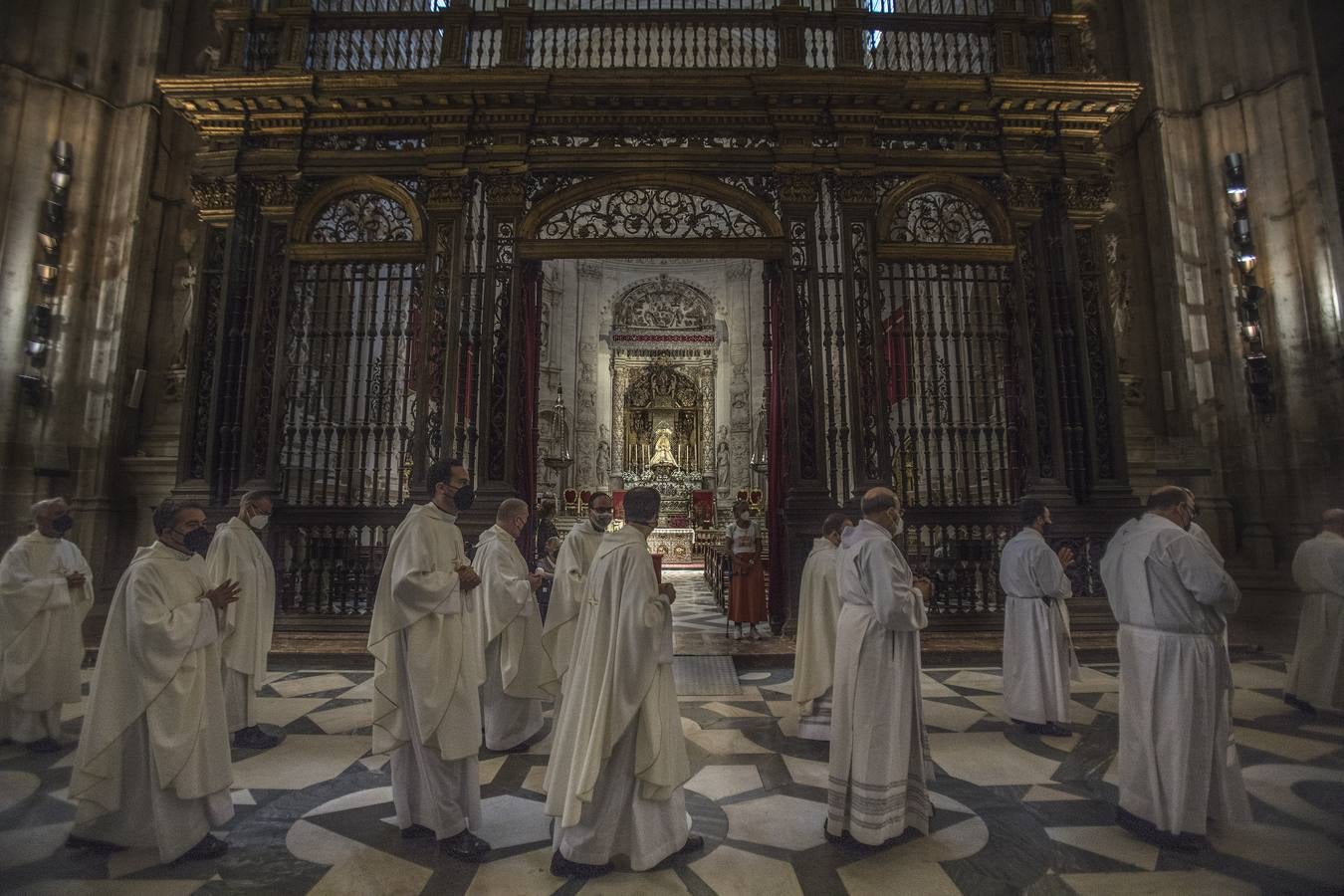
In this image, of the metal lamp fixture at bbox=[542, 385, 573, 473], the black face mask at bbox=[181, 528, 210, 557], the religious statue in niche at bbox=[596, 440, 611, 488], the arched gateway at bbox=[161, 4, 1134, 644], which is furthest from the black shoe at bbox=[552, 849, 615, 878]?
the religious statue in niche at bbox=[596, 440, 611, 488]

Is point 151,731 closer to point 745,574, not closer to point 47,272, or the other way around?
point 745,574

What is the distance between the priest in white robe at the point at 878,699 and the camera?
8.73 ft

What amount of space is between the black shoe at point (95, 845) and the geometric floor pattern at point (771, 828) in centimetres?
3

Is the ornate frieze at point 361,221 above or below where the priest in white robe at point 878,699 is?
above

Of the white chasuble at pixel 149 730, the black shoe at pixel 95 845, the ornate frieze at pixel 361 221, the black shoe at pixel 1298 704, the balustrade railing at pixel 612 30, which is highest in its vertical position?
the balustrade railing at pixel 612 30

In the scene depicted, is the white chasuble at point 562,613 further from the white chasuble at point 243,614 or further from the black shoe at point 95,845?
the black shoe at point 95,845

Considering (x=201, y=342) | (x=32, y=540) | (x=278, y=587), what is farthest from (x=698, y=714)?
(x=201, y=342)

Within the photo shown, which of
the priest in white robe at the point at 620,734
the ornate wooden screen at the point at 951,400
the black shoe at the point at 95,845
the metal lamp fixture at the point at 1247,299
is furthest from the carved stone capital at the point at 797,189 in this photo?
the black shoe at the point at 95,845

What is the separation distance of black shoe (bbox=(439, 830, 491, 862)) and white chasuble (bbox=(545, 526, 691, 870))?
0.37 m

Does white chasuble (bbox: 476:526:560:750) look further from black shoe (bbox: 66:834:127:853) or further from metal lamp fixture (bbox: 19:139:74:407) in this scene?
metal lamp fixture (bbox: 19:139:74:407)

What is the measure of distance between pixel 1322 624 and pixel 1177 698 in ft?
8.89

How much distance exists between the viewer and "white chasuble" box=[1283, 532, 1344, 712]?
13.4 ft

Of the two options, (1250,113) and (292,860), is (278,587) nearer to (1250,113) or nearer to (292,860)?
(292,860)

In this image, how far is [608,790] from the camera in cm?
248
